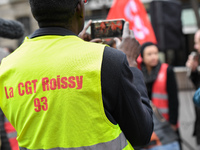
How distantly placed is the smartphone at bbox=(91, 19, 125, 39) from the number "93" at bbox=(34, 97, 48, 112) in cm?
66

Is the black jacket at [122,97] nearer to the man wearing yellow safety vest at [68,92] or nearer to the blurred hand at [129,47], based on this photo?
Answer: the man wearing yellow safety vest at [68,92]

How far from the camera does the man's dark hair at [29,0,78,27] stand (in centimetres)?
123

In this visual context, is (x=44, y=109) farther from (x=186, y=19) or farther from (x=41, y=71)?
(x=186, y=19)

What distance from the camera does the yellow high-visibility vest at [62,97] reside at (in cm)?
118

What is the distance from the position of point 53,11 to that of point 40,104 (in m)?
0.39

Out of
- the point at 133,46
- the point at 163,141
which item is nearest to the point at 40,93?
the point at 133,46

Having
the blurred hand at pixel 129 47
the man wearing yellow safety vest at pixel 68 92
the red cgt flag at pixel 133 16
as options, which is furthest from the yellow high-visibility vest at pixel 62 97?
the red cgt flag at pixel 133 16

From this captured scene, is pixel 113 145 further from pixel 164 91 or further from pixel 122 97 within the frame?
pixel 164 91

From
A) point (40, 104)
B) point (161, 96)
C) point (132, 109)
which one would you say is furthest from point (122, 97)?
point (161, 96)

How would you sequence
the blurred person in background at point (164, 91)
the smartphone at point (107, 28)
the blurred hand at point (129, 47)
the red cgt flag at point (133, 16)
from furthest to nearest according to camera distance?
the red cgt flag at point (133, 16)
the blurred person in background at point (164, 91)
the smartphone at point (107, 28)
the blurred hand at point (129, 47)

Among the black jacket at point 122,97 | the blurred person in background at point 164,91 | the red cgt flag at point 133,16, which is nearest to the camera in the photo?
the black jacket at point 122,97

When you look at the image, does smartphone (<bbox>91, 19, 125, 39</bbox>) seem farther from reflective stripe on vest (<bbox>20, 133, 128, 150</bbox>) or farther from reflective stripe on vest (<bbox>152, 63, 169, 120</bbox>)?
reflective stripe on vest (<bbox>152, 63, 169, 120</bbox>)

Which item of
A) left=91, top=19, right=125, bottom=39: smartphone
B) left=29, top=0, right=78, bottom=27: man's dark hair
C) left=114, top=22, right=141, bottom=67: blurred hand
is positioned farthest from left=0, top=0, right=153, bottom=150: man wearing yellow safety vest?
left=91, top=19, right=125, bottom=39: smartphone

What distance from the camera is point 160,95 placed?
3.98 m
